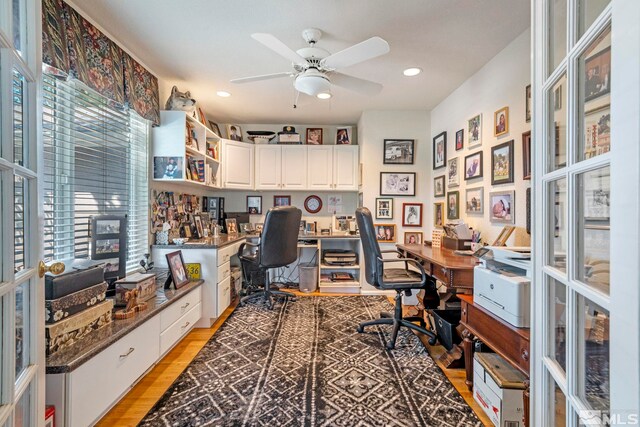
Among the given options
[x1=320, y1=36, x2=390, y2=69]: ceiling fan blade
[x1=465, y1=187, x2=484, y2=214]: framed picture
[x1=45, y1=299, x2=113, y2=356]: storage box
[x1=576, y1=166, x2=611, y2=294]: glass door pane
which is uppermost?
[x1=320, y1=36, x2=390, y2=69]: ceiling fan blade

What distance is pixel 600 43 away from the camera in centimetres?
58

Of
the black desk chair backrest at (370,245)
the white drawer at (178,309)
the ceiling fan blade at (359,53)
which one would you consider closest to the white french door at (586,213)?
the ceiling fan blade at (359,53)

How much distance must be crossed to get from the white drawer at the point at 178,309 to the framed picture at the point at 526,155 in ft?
8.79

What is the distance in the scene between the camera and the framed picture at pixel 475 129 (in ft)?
8.27

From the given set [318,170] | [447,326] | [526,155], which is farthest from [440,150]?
[447,326]

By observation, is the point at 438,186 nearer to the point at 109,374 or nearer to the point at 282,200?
the point at 282,200

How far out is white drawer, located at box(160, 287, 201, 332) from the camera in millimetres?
1929

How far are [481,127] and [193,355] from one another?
3044 mm

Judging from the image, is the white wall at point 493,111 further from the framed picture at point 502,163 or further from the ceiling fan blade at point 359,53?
the ceiling fan blade at point 359,53

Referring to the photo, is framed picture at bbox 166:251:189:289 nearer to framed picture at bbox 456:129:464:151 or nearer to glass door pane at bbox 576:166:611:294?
glass door pane at bbox 576:166:611:294

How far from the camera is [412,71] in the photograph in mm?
2570

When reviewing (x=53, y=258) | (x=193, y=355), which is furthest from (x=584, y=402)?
(x=53, y=258)

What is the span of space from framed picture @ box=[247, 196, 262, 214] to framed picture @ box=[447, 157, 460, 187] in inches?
103

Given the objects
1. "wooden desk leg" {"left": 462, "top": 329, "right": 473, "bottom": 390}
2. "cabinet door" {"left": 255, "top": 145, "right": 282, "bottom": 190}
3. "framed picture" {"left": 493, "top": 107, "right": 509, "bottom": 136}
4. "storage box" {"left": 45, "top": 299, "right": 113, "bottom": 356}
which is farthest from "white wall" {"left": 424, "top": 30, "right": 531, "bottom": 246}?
"storage box" {"left": 45, "top": 299, "right": 113, "bottom": 356}
